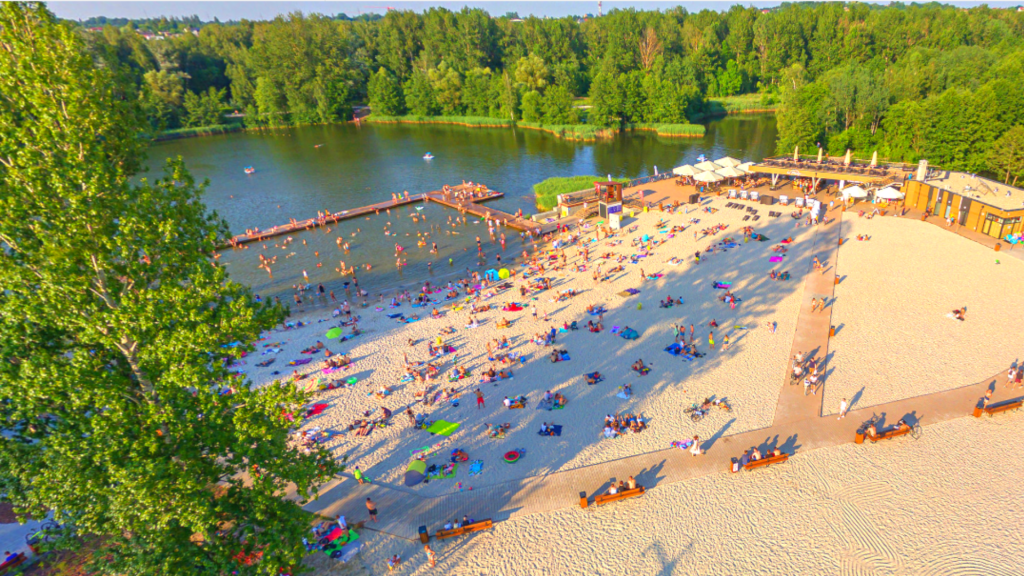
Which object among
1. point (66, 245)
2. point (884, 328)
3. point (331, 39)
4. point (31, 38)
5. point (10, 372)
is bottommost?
point (884, 328)

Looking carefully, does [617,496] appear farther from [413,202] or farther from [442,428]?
[413,202]

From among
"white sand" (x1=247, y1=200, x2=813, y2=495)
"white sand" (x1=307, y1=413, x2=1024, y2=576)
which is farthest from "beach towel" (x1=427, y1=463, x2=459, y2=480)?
"white sand" (x1=307, y1=413, x2=1024, y2=576)

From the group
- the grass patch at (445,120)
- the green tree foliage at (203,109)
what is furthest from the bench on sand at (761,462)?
the green tree foliage at (203,109)

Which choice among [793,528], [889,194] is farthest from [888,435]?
[889,194]

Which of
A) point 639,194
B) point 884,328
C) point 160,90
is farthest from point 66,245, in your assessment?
point 160,90

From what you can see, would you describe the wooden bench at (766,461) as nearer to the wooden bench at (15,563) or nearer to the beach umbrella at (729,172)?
the wooden bench at (15,563)

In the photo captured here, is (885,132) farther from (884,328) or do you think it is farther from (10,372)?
(10,372)
